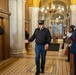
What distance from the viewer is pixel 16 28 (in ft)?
41.3

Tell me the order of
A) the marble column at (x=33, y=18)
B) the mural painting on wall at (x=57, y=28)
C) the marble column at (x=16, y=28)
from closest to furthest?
the marble column at (x=16, y=28), the marble column at (x=33, y=18), the mural painting on wall at (x=57, y=28)

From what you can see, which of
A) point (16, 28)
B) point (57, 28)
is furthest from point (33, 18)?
point (57, 28)

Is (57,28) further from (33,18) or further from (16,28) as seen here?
(16,28)

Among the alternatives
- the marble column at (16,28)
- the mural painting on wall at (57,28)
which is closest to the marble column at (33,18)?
the marble column at (16,28)

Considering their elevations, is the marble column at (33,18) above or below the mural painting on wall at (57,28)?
above

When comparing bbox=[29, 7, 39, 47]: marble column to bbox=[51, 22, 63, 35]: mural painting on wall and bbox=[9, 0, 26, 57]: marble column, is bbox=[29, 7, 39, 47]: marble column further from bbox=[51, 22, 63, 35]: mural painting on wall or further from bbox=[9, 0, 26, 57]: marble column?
bbox=[51, 22, 63, 35]: mural painting on wall

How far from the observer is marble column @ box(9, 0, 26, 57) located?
12.6 metres

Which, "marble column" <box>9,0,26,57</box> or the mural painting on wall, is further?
the mural painting on wall

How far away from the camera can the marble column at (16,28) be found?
Result: 12.6 m

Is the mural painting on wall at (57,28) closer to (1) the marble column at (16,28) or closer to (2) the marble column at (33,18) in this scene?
(2) the marble column at (33,18)

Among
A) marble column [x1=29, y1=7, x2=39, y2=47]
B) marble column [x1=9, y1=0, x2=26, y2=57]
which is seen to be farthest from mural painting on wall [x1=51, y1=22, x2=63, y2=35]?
marble column [x1=9, y1=0, x2=26, y2=57]

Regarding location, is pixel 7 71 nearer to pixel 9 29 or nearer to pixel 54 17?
pixel 9 29

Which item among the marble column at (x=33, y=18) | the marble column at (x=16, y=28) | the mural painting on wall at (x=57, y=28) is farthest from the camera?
the mural painting on wall at (x=57, y=28)

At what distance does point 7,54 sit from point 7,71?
3912 millimetres
